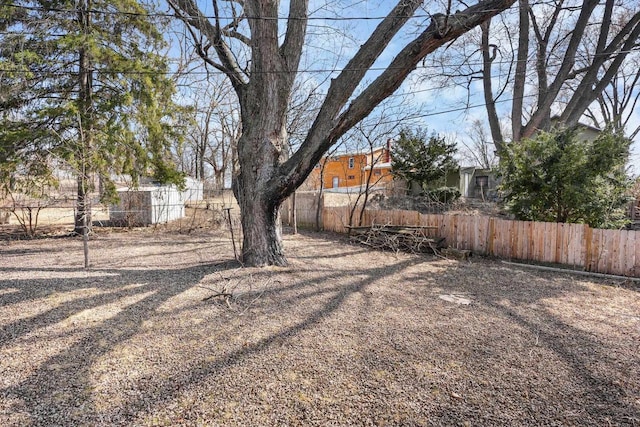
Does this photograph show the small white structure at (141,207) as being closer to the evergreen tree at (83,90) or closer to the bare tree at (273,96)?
the evergreen tree at (83,90)

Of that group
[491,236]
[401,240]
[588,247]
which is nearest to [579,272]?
[588,247]

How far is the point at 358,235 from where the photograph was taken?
9609 millimetres

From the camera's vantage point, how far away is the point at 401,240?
831 cm

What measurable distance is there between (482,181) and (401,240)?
12741 millimetres

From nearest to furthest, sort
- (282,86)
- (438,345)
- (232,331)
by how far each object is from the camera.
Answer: (438,345), (232,331), (282,86)

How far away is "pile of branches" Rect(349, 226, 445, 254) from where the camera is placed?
8047mm

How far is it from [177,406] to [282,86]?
4.74 meters

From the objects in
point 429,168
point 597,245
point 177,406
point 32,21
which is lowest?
point 177,406

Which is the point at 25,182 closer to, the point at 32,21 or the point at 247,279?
the point at 32,21

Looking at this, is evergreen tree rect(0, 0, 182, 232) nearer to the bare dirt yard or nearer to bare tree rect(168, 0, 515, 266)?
bare tree rect(168, 0, 515, 266)

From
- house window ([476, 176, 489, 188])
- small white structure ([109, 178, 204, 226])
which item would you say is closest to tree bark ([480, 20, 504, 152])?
house window ([476, 176, 489, 188])

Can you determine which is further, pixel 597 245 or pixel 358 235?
pixel 358 235

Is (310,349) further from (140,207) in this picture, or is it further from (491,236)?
(140,207)

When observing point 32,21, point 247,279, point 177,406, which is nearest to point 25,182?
point 32,21
